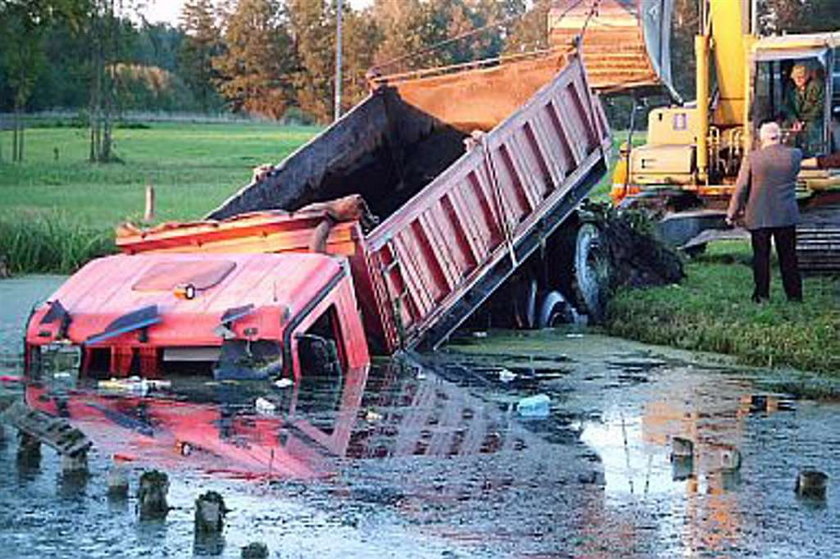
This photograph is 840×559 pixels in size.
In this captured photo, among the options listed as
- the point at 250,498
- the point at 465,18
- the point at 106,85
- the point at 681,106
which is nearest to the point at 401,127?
the point at 681,106

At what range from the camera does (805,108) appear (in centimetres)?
2328

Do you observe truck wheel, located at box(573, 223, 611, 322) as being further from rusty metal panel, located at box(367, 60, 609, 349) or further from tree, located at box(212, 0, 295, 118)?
tree, located at box(212, 0, 295, 118)

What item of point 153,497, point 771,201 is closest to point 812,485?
point 153,497

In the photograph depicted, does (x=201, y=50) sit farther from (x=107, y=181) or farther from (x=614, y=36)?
(x=614, y=36)

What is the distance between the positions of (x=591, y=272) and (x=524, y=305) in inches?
40.2

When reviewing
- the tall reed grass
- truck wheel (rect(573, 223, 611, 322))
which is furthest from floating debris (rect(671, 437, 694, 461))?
the tall reed grass

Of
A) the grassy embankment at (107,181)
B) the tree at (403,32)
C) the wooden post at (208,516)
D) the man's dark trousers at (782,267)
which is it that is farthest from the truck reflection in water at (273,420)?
the tree at (403,32)

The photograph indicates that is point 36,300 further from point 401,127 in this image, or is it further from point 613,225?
point 613,225

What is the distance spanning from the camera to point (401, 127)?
18531mm

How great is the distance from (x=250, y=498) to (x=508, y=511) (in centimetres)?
118

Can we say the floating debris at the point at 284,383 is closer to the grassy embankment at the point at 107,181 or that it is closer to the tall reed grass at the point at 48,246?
the tall reed grass at the point at 48,246

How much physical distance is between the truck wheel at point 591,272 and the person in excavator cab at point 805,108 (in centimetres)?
614

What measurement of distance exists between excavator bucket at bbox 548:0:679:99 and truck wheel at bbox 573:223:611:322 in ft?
13.8

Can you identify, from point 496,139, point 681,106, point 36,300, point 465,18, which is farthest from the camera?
point 465,18
